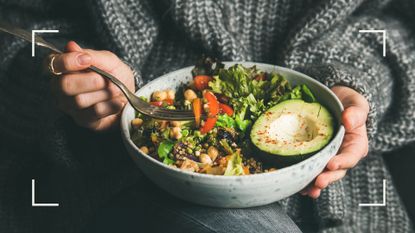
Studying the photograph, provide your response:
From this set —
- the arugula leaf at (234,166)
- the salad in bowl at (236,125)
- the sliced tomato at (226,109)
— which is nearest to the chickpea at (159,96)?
the salad in bowl at (236,125)

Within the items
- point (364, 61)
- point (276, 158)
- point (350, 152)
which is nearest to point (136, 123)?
point (276, 158)

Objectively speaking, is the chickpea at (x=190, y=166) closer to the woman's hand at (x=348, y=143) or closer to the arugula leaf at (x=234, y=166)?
the arugula leaf at (x=234, y=166)

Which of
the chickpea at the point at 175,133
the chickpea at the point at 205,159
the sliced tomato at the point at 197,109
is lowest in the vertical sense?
the chickpea at the point at 205,159

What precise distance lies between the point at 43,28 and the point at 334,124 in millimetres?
622

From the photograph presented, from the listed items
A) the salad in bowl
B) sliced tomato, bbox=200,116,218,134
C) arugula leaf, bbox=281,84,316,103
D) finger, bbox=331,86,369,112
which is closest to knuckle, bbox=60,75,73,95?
the salad in bowl

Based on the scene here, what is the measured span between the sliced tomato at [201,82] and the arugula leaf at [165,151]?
0.57 feet

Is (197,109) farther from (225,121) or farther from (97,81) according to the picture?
(97,81)

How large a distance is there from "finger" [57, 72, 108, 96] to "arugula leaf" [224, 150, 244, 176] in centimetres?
27

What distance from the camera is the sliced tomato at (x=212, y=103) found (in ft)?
3.05

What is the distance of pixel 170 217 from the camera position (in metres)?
0.96

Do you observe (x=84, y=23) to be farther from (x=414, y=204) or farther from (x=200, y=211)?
(x=414, y=204)

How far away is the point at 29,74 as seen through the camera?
1.17 metres

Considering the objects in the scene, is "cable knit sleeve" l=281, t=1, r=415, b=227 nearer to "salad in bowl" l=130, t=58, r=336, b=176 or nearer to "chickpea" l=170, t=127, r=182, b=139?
"salad in bowl" l=130, t=58, r=336, b=176

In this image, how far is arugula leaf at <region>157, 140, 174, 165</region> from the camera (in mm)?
865
